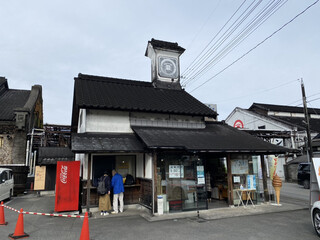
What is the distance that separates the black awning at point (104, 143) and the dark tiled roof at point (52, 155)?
29.7 ft

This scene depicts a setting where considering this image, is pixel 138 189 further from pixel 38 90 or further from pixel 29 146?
pixel 38 90

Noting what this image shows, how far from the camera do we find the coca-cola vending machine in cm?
899

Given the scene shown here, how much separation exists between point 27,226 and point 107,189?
114 inches

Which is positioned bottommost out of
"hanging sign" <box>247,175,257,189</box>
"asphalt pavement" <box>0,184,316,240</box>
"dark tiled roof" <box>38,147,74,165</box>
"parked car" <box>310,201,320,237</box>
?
"asphalt pavement" <box>0,184,316,240</box>

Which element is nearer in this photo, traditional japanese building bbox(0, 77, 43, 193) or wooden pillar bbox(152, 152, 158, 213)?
wooden pillar bbox(152, 152, 158, 213)

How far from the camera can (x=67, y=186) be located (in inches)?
362

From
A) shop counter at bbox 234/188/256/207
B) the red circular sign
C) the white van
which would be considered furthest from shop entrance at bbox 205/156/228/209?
the red circular sign

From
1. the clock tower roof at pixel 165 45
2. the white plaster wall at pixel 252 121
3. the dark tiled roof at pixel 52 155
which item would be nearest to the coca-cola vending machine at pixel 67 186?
the dark tiled roof at pixel 52 155

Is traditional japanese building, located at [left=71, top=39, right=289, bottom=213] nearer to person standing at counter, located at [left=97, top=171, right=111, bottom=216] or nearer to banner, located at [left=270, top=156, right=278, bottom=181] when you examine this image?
person standing at counter, located at [left=97, top=171, right=111, bottom=216]

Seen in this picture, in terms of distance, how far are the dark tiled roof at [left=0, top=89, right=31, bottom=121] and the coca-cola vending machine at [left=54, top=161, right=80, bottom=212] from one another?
9.40 m

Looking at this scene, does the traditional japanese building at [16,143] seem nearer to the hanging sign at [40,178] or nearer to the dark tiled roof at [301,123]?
the hanging sign at [40,178]

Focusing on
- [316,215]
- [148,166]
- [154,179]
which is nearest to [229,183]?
[154,179]

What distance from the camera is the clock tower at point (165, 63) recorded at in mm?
14797

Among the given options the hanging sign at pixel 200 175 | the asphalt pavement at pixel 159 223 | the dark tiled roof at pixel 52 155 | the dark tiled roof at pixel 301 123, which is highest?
the dark tiled roof at pixel 301 123
